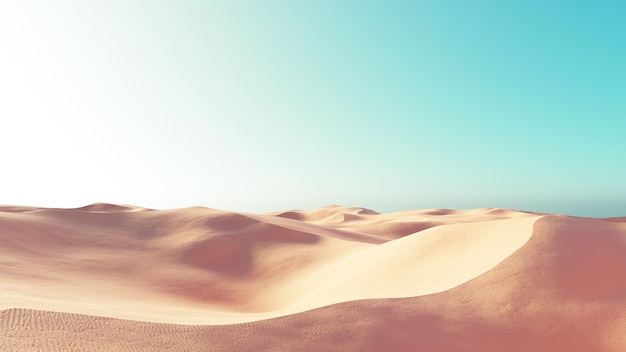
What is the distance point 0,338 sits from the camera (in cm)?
349

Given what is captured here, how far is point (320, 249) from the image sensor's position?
43.2ft

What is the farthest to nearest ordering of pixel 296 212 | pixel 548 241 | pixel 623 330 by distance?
1. pixel 296 212
2. pixel 548 241
3. pixel 623 330

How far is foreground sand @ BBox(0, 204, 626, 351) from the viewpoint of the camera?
14.6ft

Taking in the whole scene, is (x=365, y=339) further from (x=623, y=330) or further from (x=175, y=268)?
(x=175, y=268)

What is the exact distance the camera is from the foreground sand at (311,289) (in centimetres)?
445

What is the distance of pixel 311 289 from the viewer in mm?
9234

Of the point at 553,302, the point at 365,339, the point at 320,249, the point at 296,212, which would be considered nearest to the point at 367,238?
the point at 320,249

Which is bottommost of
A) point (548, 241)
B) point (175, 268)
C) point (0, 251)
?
point (175, 268)

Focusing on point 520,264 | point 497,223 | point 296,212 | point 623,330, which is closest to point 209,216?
point 497,223

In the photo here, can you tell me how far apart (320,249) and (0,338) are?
33.3 feet

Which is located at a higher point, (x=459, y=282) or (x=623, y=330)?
(x=459, y=282)

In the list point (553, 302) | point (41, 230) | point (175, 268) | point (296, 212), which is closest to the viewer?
point (553, 302)

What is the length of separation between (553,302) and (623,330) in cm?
87

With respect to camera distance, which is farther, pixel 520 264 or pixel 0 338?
pixel 520 264
